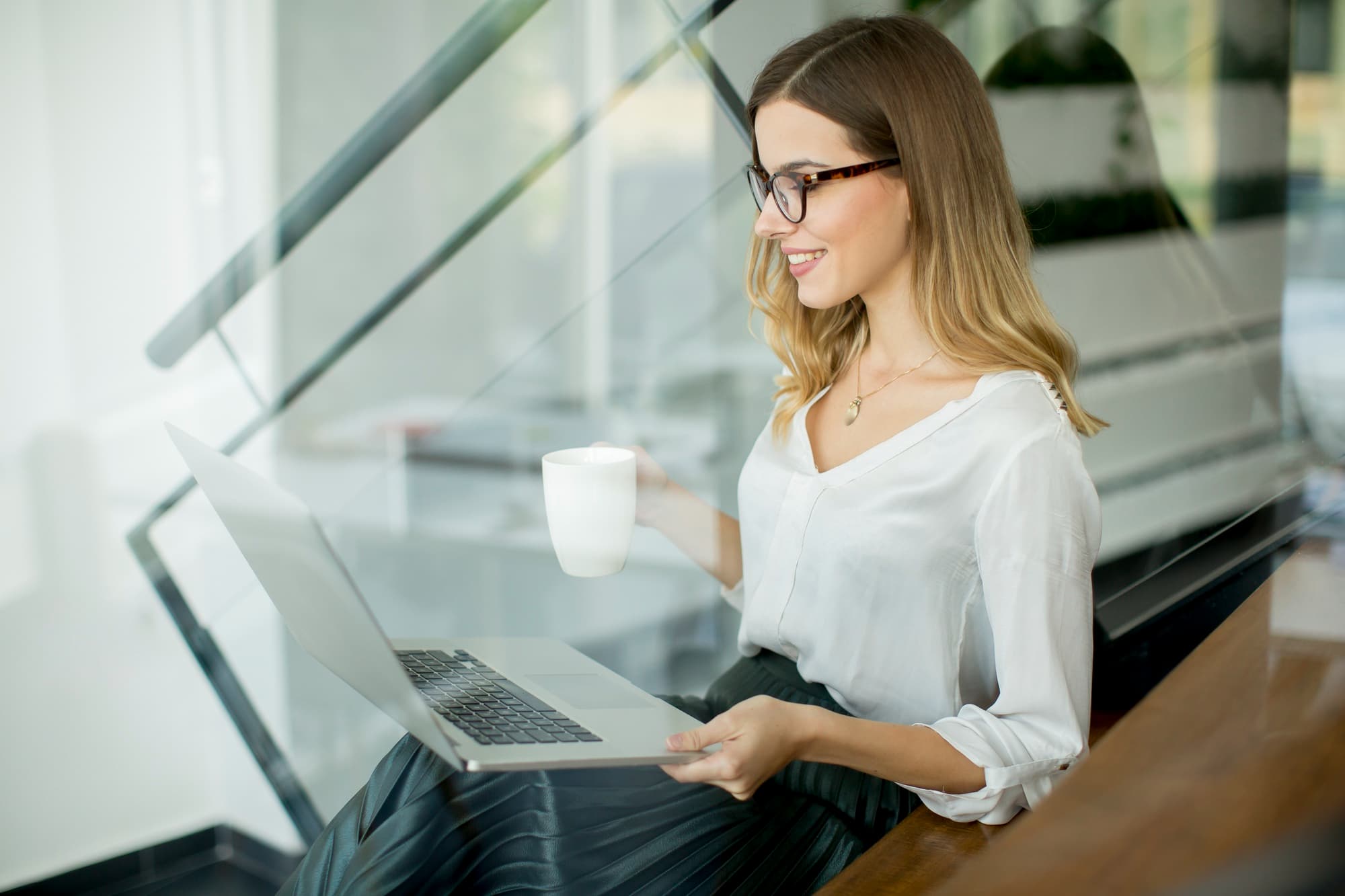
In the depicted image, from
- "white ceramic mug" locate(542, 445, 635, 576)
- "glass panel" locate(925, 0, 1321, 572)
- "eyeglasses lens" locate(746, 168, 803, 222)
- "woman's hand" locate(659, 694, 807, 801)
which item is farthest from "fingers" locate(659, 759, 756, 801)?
"glass panel" locate(925, 0, 1321, 572)

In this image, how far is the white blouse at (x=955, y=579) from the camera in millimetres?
1159

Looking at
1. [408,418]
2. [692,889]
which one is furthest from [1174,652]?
[408,418]

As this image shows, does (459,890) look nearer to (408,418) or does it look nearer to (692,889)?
(692,889)

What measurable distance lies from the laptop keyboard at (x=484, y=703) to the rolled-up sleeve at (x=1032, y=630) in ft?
1.25

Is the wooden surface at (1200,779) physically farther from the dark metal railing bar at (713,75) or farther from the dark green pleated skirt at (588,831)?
the dark metal railing bar at (713,75)

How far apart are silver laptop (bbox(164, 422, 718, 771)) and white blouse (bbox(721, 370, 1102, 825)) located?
25 centimetres

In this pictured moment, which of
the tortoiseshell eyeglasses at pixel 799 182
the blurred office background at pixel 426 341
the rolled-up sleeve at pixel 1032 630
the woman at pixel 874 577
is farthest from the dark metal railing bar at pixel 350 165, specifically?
the rolled-up sleeve at pixel 1032 630

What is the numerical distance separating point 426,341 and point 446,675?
1792 mm

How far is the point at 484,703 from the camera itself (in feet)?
3.84

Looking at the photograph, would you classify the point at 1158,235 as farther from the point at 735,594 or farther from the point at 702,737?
the point at 702,737

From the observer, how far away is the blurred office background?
1.85 m

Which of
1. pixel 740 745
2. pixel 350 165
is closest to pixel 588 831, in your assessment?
pixel 740 745

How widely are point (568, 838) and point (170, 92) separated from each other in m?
1.92

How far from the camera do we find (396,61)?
275cm
